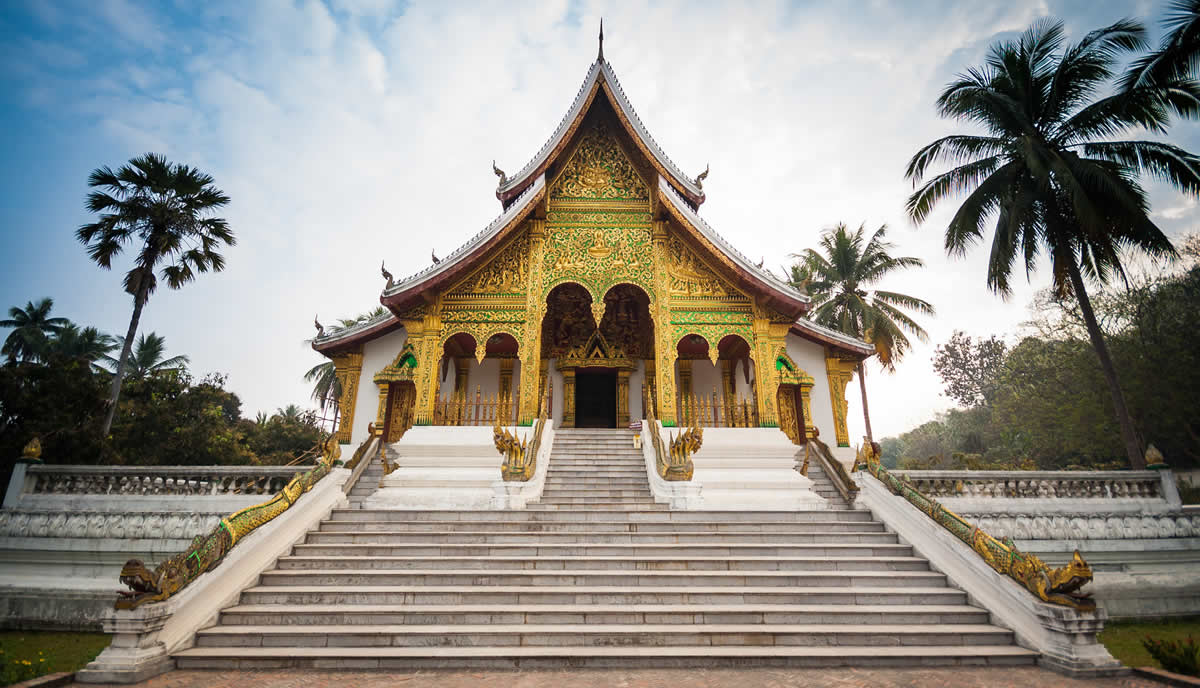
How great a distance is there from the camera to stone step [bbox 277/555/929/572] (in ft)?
17.9

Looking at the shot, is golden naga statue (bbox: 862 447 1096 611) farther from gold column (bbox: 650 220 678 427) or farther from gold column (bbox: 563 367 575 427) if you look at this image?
gold column (bbox: 563 367 575 427)

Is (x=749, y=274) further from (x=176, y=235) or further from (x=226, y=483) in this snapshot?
(x=176, y=235)

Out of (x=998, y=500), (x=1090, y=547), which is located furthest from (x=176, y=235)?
(x=1090, y=547)

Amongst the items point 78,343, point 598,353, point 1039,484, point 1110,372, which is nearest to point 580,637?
point 1039,484

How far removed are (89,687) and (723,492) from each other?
290 inches

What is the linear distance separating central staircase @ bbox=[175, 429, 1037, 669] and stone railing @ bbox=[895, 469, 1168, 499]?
1.51 meters

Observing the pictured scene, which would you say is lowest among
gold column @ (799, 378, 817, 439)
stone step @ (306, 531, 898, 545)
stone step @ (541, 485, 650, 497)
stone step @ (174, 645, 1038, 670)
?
stone step @ (174, 645, 1038, 670)

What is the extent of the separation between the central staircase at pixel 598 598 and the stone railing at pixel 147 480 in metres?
1.57

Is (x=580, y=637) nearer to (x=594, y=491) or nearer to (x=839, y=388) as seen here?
(x=594, y=491)

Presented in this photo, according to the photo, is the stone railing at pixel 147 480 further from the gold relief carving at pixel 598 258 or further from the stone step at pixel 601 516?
the gold relief carving at pixel 598 258

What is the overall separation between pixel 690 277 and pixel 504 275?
14.1 feet

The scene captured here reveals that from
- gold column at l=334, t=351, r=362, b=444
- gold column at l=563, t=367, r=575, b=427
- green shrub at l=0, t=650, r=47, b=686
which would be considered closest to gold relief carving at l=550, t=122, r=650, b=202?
gold column at l=563, t=367, r=575, b=427

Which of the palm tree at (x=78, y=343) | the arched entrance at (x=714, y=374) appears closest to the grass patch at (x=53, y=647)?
the arched entrance at (x=714, y=374)

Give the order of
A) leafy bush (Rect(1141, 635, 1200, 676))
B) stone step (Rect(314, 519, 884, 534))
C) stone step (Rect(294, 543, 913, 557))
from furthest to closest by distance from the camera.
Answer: stone step (Rect(314, 519, 884, 534))
stone step (Rect(294, 543, 913, 557))
leafy bush (Rect(1141, 635, 1200, 676))
